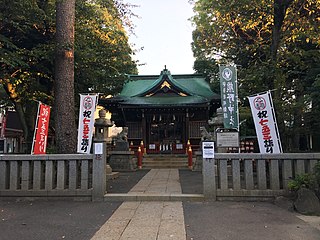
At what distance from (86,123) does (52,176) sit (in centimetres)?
348

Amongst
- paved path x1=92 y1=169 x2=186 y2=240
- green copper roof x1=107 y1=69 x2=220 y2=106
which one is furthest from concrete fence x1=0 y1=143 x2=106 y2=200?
green copper roof x1=107 y1=69 x2=220 y2=106

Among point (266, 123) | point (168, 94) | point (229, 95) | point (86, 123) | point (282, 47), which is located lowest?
point (266, 123)

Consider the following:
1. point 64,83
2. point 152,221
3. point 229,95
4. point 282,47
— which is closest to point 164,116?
point 282,47

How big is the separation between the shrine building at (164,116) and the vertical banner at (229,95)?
839 cm

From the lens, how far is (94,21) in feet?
46.0

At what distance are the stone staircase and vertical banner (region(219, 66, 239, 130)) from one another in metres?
7.18

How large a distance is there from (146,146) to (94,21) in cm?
1028

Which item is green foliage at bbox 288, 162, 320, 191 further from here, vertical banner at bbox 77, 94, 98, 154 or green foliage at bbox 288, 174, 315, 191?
vertical banner at bbox 77, 94, 98, 154

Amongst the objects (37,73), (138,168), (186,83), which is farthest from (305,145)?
(37,73)

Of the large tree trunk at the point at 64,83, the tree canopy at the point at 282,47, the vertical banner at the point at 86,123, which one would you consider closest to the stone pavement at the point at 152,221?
the large tree trunk at the point at 64,83

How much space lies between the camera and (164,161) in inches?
755

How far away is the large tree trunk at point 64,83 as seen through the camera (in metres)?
9.34

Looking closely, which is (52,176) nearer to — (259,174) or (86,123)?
(86,123)

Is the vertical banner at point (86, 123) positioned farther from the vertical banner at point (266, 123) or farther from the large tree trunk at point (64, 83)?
the vertical banner at point (266, 123)
